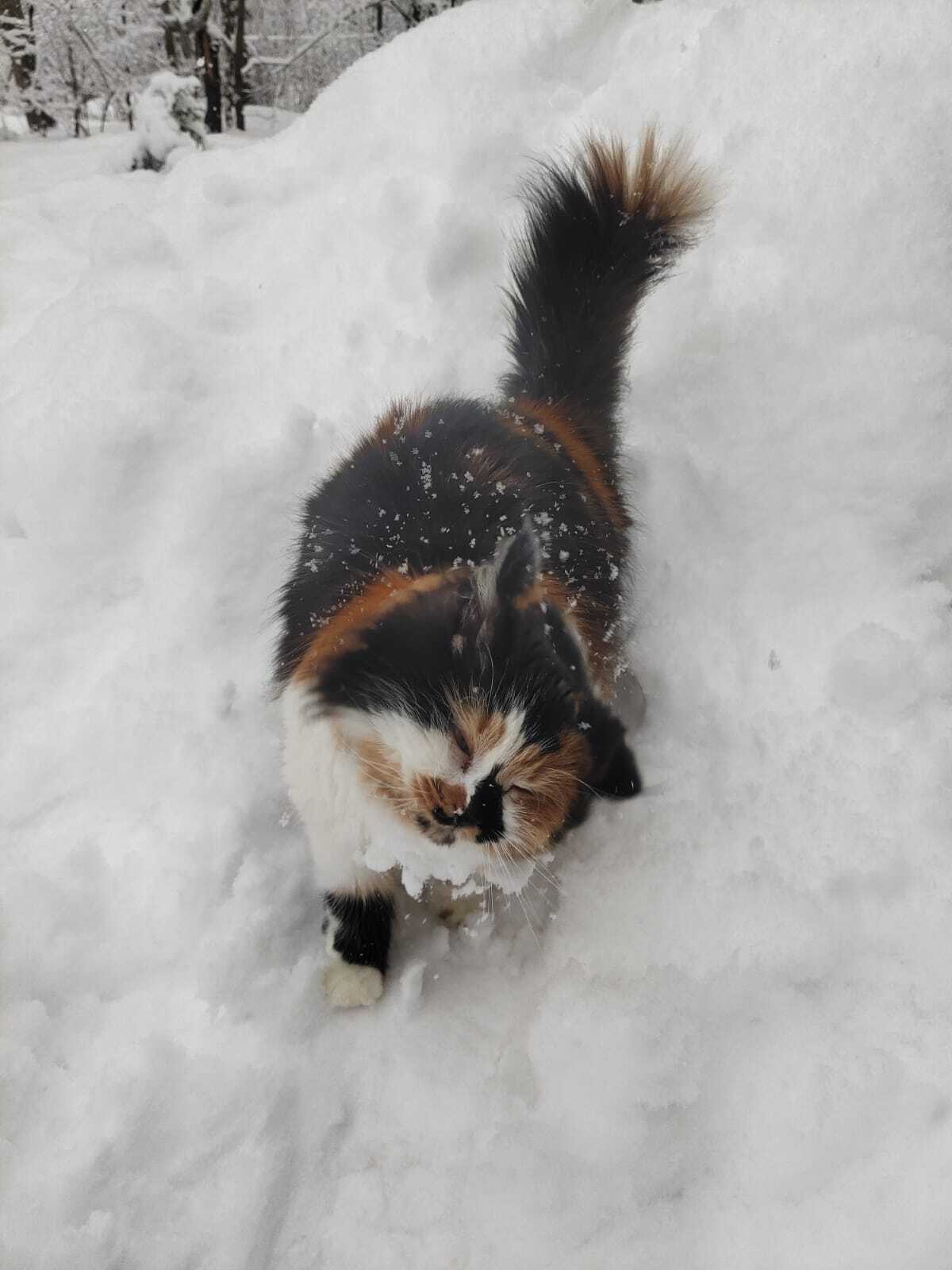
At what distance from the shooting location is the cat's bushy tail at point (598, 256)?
2115mm

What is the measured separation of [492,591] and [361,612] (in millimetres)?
317

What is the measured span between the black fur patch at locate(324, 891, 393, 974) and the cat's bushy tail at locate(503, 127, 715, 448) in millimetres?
1335

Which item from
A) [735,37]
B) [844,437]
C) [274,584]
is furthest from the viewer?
[735,37]

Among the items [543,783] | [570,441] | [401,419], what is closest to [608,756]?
[543,783]

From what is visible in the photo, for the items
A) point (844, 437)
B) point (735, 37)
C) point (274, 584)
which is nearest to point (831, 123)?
point (735, 37)

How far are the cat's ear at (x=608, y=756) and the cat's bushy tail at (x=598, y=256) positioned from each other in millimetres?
998

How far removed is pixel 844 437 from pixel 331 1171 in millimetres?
2010

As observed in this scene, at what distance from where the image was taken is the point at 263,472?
2.38 meters

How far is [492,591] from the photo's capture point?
4.05 ft

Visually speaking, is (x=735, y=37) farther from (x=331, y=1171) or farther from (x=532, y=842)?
(x=331, y=1171)

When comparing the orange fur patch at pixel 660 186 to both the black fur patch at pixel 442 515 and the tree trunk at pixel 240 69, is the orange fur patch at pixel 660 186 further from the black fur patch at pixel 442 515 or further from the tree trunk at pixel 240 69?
the tree trunk at pixel 240 69

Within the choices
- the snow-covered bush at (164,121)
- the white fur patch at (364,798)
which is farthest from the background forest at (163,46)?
the white fur patch at (364,798)

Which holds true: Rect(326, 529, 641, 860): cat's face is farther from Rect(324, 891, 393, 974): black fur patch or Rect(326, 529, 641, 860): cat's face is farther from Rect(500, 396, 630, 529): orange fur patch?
Rect(500, 396, 630, 529): orange fur patch

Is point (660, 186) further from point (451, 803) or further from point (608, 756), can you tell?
point (451, 803)
